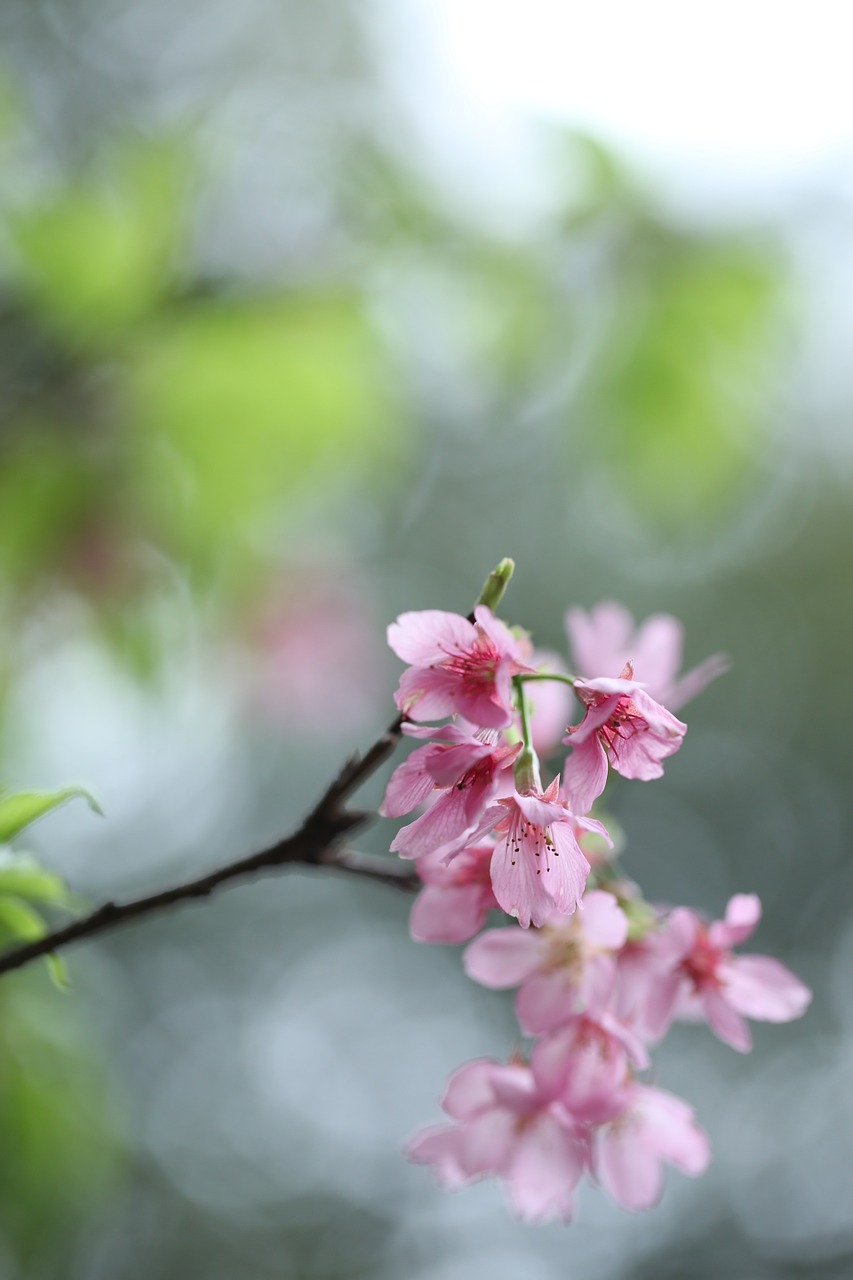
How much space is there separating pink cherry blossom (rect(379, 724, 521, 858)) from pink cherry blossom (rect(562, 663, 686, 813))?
0.05 meters

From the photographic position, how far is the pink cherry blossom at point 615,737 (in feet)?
2.34

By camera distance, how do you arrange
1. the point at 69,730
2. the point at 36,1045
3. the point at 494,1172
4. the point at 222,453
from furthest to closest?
1. the point at 69,730
2. the point at 222,453
3. the point at 36,1045
4. the point at 494,1172

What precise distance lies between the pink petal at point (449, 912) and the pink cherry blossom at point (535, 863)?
0.08m

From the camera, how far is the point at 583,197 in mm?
2023

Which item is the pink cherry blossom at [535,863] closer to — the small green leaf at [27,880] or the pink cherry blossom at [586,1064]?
the pink cherry blossom at [586,1064]

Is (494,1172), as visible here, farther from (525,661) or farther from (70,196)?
(70,196)

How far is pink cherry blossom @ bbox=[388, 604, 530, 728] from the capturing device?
2.39 ft

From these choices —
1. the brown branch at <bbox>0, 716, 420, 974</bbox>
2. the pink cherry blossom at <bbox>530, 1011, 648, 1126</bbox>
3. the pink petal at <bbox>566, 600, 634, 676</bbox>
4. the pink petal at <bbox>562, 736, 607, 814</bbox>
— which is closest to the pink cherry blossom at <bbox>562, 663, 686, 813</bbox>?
the pink petal at <bbox>562, 736, 607, 814</bbox>

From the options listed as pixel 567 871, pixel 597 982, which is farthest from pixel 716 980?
pixel 567 871

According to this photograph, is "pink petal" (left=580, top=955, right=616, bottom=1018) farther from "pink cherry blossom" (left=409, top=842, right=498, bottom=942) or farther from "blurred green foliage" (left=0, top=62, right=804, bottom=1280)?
"blurred green foliage" (left=0, top=62, right=804, bottom=1280)

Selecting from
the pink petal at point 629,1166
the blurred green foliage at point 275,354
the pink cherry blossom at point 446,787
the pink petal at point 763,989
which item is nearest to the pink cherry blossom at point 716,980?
the pink petal at point 763,989

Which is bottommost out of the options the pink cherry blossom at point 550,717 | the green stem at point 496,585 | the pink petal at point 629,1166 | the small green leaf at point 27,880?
the pink petal at point 629,1166

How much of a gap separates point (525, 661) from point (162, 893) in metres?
0.28

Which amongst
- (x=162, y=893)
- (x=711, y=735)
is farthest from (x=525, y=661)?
(x=711, y=735)
